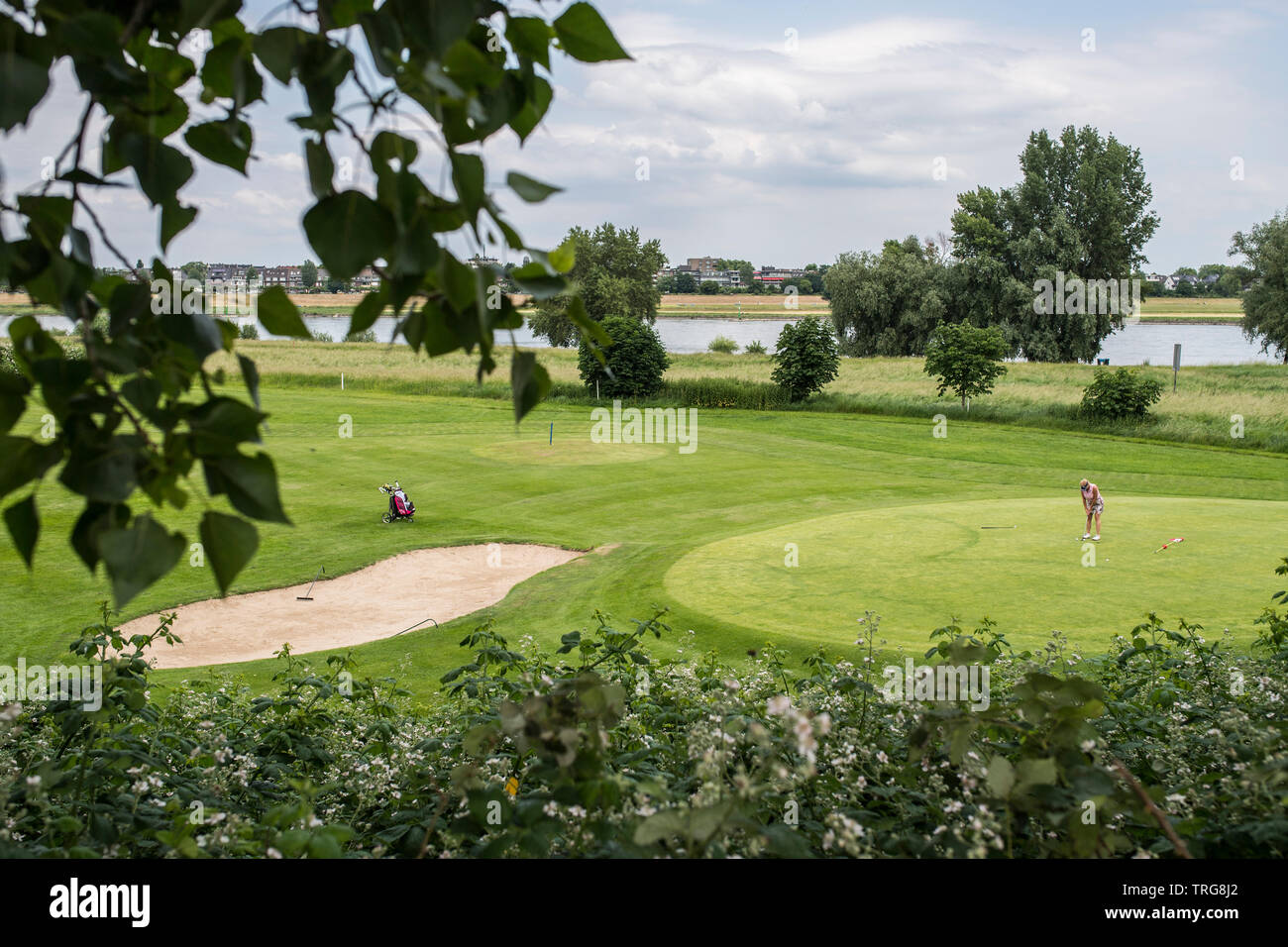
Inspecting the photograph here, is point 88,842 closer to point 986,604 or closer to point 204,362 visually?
point 204,362

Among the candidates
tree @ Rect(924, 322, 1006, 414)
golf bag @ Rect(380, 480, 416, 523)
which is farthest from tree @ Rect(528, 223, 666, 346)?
golf bag @ Rect(380, 480, 416, 523)

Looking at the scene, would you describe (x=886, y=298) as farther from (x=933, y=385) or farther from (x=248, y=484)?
(x=248, y=484)

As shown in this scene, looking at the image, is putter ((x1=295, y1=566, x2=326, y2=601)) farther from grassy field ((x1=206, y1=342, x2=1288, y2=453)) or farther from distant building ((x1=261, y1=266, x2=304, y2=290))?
distant building ((x1=261, y1=266, x2=304, y2=290))

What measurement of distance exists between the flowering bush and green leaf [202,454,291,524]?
0.61 m

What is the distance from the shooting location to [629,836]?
1808 mm

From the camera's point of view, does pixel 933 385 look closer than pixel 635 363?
No

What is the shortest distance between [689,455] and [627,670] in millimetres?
23635

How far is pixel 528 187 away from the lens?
139 cm

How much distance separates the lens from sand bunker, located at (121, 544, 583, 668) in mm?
13289

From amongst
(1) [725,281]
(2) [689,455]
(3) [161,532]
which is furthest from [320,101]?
(1) [725,281]
